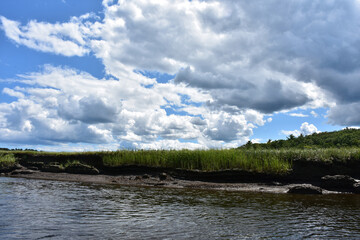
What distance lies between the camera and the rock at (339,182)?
45.3 ft

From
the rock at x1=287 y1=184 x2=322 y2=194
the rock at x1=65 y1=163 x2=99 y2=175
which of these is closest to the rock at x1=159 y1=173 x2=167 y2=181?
the rock at x1=65 y1=163 x2=99 y2=175

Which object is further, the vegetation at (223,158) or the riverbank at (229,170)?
the vegetation at (223,158)

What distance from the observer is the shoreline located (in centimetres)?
1430

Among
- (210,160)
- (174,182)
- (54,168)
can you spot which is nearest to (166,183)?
(174,182)

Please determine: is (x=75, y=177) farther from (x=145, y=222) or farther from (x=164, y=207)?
(x=145, y=222)

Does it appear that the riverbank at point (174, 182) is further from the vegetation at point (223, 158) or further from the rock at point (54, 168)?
the vegetation at point (223, 158)

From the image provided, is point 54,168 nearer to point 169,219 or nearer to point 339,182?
point 169,219

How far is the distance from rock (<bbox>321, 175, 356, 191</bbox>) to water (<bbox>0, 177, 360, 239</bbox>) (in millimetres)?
4832

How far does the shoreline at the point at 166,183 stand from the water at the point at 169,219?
466 centimetres

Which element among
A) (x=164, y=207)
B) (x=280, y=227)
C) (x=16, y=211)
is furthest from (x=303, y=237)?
(x=16, y=211)

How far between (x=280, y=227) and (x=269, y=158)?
442 inches

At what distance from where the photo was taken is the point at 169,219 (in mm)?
6742

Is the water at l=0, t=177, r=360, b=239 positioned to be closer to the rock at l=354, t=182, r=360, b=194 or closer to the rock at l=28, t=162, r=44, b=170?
the rock at l=354, t=182, r=360, b=194

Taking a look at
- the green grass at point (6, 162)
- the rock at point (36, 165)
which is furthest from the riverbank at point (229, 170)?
the green grass at point (6, 162)
